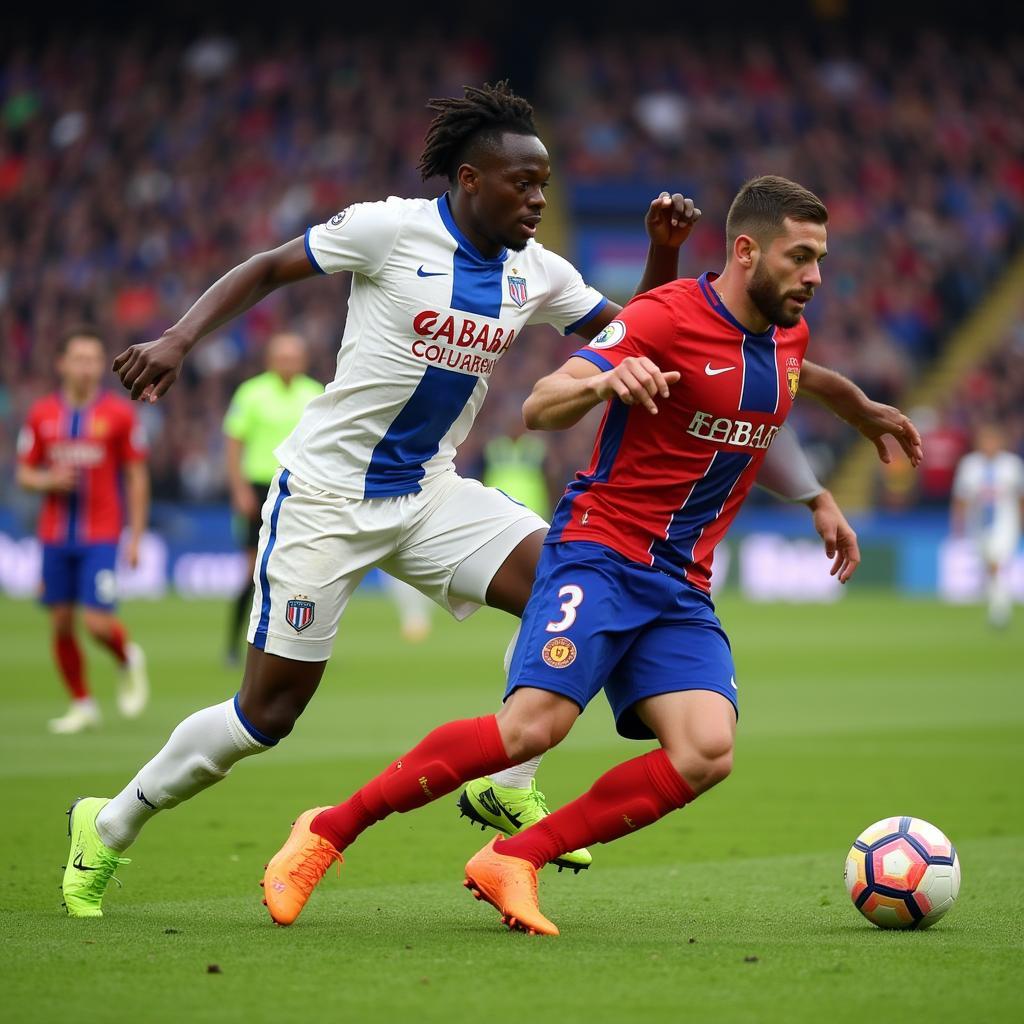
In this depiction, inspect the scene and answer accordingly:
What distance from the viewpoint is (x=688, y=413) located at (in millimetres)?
5328

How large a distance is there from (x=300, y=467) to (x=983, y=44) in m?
34.1

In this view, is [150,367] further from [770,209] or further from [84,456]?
[84,456]

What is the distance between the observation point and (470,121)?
5766mm

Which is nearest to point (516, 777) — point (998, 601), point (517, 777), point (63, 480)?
point (517, 777)

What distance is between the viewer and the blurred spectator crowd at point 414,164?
30.5 meters

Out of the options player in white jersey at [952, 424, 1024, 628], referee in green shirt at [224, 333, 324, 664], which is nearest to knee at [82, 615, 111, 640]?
referee in green shirt at [224, 333, 324, 664]

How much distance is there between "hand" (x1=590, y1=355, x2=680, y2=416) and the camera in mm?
A: 4766

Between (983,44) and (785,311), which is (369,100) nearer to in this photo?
(983,44)

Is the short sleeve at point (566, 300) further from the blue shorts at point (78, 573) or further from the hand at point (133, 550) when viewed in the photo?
the hand at point (133, 550)

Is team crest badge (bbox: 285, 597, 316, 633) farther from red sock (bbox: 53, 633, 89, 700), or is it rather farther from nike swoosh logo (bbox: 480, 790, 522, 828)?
red sock (bbox: 53, 633, 89, 700)

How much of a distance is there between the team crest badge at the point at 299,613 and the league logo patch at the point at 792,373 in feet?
5.34

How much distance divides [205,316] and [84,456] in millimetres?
6134

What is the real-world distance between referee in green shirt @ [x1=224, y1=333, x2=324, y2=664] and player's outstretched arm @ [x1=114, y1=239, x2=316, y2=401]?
27.8 ft

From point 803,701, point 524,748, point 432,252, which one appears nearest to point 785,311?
point 432,252
